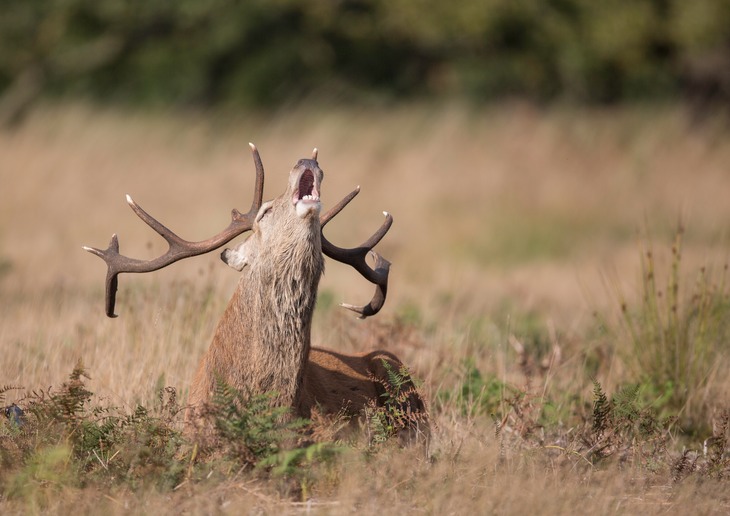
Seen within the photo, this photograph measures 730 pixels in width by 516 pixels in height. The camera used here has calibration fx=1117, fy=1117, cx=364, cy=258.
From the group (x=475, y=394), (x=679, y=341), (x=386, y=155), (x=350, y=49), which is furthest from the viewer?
(x=350, y=49)

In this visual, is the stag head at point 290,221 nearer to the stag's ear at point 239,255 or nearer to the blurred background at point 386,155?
the stag's ear at point 239,255

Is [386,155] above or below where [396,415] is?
above

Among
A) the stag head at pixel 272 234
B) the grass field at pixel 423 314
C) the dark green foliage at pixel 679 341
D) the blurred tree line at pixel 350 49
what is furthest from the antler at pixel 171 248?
the blurred tree line at pixel 350 49

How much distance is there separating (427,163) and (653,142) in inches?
170

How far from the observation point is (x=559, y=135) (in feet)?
62.0

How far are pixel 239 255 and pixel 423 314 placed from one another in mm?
3373

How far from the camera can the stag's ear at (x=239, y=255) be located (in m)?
6.16

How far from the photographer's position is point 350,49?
23.8 meters

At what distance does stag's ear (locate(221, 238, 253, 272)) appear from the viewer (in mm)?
6156

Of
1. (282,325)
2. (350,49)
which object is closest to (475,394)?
(282,325)

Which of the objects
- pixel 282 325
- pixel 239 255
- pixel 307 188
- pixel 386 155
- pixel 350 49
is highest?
pixel 350 49

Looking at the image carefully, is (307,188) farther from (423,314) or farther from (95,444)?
(423,314)

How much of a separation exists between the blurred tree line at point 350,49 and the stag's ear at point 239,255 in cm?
1503

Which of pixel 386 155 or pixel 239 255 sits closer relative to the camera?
pixel 239 255
